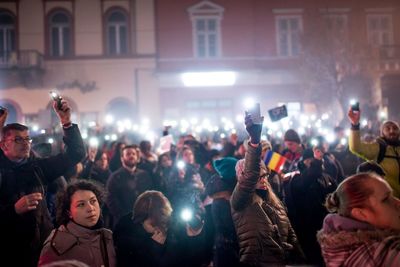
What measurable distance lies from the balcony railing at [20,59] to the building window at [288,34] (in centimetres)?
1283

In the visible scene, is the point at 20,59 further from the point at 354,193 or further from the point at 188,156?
the point at 354,193

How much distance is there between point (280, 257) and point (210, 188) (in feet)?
2.92

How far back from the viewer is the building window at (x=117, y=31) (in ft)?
87.5

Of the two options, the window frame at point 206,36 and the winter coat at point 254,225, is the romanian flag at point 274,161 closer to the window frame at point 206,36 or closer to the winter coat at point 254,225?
the winter coat at point 254,225

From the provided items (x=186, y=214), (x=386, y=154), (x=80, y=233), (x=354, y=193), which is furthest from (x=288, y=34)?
(x=354, y=193)

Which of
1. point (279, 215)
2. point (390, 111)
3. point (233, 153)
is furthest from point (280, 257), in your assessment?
point (390, 111)

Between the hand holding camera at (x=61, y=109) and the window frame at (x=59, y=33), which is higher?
the window frame at (x=59, y=33)

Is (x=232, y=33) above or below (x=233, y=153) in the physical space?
above

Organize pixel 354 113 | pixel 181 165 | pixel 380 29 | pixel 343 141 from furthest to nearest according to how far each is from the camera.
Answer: pixel 380 29 → pixel 343 141 → pixel 181 165 → pixel 354 113

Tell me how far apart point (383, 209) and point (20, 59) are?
25.1 meters

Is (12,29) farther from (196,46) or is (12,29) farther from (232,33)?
(232,33)

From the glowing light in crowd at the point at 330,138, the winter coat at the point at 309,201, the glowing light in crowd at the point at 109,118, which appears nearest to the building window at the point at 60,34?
the glowing light in crowd at the point at 109,118

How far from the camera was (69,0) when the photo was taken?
2627cm

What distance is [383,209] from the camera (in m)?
2.35
